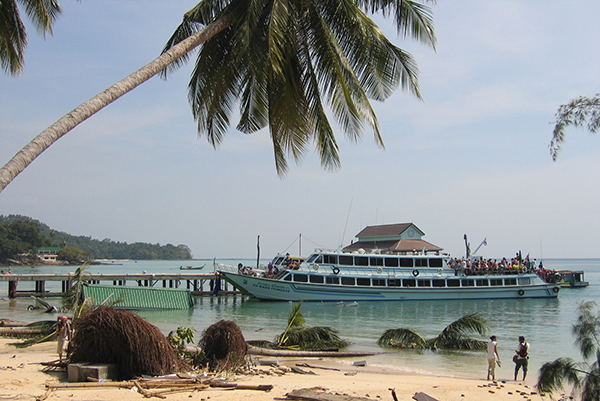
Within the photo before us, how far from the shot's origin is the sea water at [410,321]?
1471cm

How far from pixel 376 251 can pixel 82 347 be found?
31349 millimetres

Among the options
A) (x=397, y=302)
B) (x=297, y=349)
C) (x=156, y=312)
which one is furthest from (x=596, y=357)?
(x=397, y=302)

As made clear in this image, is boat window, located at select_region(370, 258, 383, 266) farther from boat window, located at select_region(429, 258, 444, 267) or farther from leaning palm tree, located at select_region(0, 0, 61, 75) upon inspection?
leaning palm tree, located at select_region(0, 0, 61, 75)

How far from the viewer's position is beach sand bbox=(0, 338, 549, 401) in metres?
7.58

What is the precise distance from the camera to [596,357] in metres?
5.77

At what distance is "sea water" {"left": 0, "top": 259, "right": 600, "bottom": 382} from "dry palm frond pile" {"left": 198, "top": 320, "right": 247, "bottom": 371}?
4.89 meters

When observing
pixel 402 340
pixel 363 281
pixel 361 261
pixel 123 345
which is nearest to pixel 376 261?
pixel 361 261

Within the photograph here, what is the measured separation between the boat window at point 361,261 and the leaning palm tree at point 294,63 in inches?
1071

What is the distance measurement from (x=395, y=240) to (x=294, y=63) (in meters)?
35.8

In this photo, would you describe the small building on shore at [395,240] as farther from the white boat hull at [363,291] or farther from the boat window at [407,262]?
the white boat hull at [363,291]

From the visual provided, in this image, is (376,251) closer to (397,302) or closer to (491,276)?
(397,302)

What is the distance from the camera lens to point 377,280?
37.4m

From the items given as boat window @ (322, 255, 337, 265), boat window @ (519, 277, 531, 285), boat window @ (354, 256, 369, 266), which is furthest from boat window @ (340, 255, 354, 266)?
boat window @ (519, 277, 531, 285)

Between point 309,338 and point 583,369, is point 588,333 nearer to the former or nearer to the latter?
point 583,369
